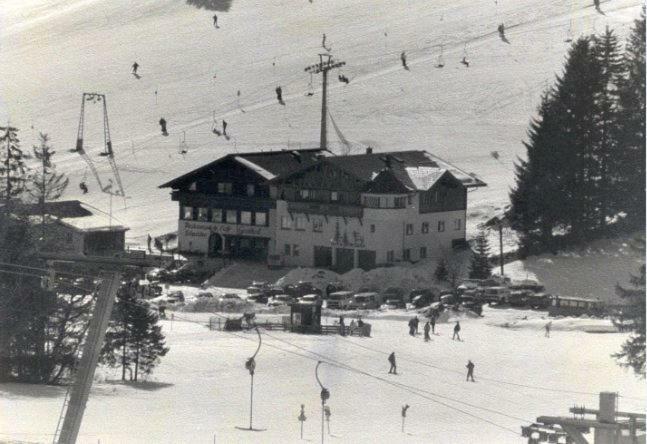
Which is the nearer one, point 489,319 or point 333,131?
point 489,319

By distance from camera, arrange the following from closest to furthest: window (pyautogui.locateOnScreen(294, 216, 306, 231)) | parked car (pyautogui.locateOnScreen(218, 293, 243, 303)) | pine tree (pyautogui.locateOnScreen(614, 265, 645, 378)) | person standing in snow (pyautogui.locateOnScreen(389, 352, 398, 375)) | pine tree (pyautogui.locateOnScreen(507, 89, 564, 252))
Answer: pine tree (pyautogui.locateOnScreen(614, 265, 645, 378)) → person standing in snow (pyautogui.locateOnScreen(389, 352, 398, 375)) → parked car (pyautogui.locateOnScreen(218, 293, 243, 303)) → pine tree (pyautogui.locateOnScreen(507, 89, 564, 252)) → window (pyautogui.locateOnScreen(294, 216, 306, 231))

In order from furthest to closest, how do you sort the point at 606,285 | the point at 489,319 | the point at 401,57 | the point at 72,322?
the point at 401,57 → the point at 606,285 → the point at 489,319 → the point at 72,322

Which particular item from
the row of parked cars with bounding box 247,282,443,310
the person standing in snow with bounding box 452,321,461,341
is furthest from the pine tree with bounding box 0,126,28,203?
the person standing in snow with bounding box 452,321,461,341

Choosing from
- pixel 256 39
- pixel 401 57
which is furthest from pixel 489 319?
pixel 256 39

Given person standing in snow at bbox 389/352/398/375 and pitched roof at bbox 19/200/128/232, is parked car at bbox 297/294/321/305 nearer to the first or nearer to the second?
pitched roof at bbox 19/200/128/232

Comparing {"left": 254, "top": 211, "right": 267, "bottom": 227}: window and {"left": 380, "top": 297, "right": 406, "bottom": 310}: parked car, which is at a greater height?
{"left": 254, "top": 211, "right": 267, "bottom": 227}: window

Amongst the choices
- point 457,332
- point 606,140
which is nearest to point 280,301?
point 457,332

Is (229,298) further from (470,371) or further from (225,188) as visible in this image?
(470,371)

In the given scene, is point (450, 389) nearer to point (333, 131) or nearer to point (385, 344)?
point (385, 344)
